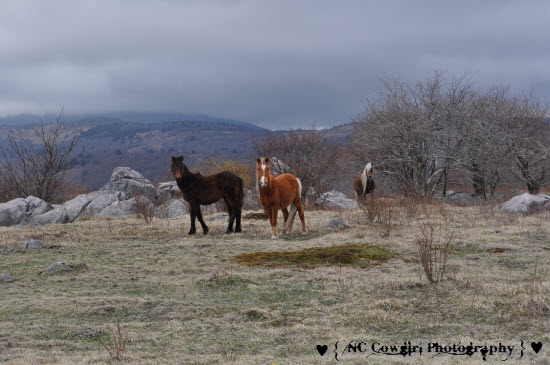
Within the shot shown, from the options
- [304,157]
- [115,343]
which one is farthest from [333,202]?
[115,343]

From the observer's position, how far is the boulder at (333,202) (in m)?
21.8

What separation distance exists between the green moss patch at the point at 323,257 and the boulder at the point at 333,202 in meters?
11.0

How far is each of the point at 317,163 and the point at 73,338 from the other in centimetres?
2014

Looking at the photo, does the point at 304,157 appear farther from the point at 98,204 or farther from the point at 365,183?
the point at 98,204

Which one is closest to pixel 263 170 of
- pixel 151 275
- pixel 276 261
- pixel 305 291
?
pixel 276 261

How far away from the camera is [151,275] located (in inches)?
343

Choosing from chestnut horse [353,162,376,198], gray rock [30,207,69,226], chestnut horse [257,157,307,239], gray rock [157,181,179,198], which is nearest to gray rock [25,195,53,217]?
gray rock [30,207,69,226]

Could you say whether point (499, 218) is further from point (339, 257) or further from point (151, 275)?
point (151, 275)

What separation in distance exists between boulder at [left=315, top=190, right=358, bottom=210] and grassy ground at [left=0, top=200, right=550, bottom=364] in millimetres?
9885

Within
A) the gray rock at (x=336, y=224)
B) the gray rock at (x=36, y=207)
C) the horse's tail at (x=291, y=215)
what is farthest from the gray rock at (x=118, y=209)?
the gray rock at (x=336, y=224)

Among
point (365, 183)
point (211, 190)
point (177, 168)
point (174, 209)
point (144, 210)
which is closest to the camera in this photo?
point (177, 168)

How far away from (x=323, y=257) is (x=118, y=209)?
14.9m

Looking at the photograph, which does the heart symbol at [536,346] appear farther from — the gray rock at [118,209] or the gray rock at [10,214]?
the gray rock at [118,209]

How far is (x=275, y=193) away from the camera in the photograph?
1222 centimetres
